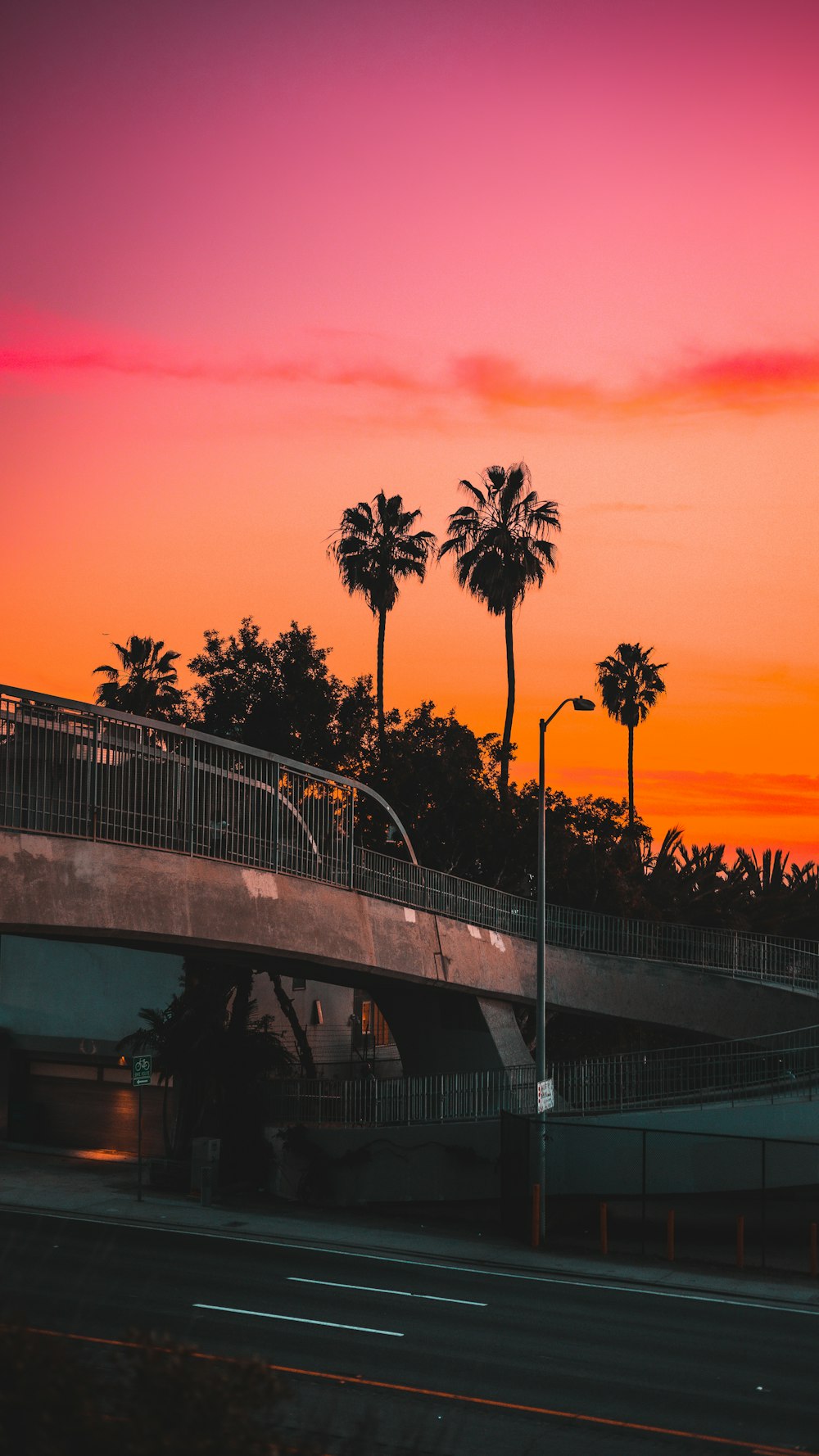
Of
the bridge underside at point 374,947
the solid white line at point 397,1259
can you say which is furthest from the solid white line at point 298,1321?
the bridge underside at point 374,947

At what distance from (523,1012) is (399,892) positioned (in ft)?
55.4

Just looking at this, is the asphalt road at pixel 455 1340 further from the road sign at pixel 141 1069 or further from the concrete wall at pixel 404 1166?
the concrete wall at pixel 404 1166

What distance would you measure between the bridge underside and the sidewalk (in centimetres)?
522

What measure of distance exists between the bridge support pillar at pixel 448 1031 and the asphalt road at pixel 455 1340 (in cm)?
1264

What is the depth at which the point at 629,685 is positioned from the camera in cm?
9075

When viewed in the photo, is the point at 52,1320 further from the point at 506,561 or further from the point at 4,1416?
the point at 506,561

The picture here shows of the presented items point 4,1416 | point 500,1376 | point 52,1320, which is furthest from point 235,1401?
point 52,1320

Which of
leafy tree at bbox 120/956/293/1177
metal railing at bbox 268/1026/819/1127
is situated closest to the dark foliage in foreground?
metal railing at bbox 268/1026/819/1127

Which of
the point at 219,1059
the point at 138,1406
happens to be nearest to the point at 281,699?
the point at 219,1059

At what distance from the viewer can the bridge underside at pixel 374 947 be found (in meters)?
23.1

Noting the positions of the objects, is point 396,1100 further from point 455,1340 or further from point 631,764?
point 631,764

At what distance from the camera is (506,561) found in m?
62.6

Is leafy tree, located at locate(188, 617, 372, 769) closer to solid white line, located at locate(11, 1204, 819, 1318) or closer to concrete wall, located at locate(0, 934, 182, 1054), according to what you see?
concrete wall, located at locate(0, 934, 182, 1054)

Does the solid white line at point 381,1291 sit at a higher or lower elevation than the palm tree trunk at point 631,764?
lower
